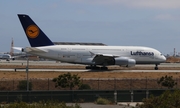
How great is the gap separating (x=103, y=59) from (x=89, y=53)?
272 centimetres

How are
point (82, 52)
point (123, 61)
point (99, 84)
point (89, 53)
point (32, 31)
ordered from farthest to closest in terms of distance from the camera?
point (89, 53) < point (82, 52) < point (32, 31) < point (123, 61) < point (99, 84)

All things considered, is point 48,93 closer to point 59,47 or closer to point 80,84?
point 80,84

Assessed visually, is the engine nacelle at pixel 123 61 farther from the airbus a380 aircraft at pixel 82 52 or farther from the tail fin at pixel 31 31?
the tail fin at pixel 31 31

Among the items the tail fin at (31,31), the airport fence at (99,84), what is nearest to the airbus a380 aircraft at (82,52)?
the tail fin at (31,31)

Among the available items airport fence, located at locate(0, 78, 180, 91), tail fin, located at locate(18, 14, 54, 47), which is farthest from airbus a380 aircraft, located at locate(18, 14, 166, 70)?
airport fence, located at locate(0, 78, 180, 91)

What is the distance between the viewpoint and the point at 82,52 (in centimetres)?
5866

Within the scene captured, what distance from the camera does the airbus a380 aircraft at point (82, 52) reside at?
5709 centimetres

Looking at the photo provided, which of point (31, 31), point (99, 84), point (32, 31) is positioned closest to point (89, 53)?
point (32, 31)

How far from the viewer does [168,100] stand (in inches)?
694

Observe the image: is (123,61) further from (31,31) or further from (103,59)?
(31,31)

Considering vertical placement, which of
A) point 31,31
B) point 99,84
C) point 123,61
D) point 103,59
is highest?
point 31,31

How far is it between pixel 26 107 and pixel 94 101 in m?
15.8

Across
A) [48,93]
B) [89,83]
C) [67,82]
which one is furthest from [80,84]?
[48,93]

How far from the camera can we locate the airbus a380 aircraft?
187 ft
